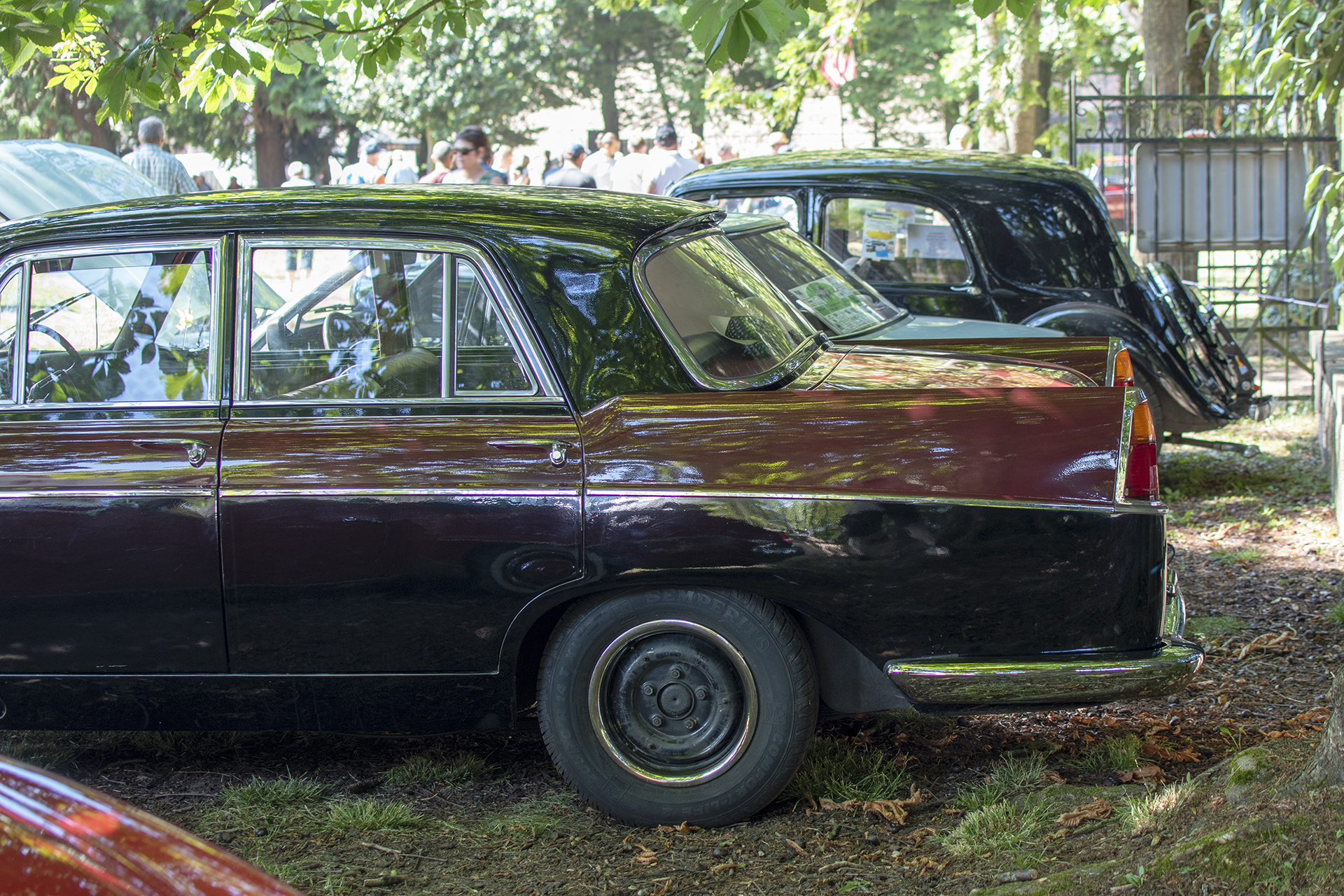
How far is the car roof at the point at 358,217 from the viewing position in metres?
3.61

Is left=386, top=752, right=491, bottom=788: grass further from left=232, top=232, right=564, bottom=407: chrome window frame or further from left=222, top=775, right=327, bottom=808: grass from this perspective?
left=232, top=232, right=564, bottom=407: chrome window frame

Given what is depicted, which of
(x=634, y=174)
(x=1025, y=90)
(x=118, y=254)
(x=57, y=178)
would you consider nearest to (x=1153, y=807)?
(x=118, y=254)

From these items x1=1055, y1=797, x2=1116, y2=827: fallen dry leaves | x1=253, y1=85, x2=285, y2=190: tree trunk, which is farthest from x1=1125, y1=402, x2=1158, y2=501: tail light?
x1=253, y1=85, x2=285, y2=190: tree trunk

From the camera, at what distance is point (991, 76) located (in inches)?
507

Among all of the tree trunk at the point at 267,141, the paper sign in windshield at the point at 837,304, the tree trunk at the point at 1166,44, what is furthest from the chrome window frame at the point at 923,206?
the tree trunk at the point at 267,141

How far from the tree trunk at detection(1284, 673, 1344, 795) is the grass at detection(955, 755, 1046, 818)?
821 millimetres

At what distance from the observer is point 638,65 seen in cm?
3781

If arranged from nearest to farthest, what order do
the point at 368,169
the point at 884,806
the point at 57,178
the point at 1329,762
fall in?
the point at 1329,762 < the point at 884,806 < the point at 57,178 < the point at 368,169

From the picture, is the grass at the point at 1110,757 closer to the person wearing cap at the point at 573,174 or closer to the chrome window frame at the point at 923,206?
the chrome window frame at the point at 923,206

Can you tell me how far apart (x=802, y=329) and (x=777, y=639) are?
1331 millimetres

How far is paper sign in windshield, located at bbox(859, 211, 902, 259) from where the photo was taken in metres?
7.20

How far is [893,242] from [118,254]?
460 cm

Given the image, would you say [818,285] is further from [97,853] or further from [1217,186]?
[1217,186]

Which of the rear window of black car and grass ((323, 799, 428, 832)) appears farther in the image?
the rear window of black car
